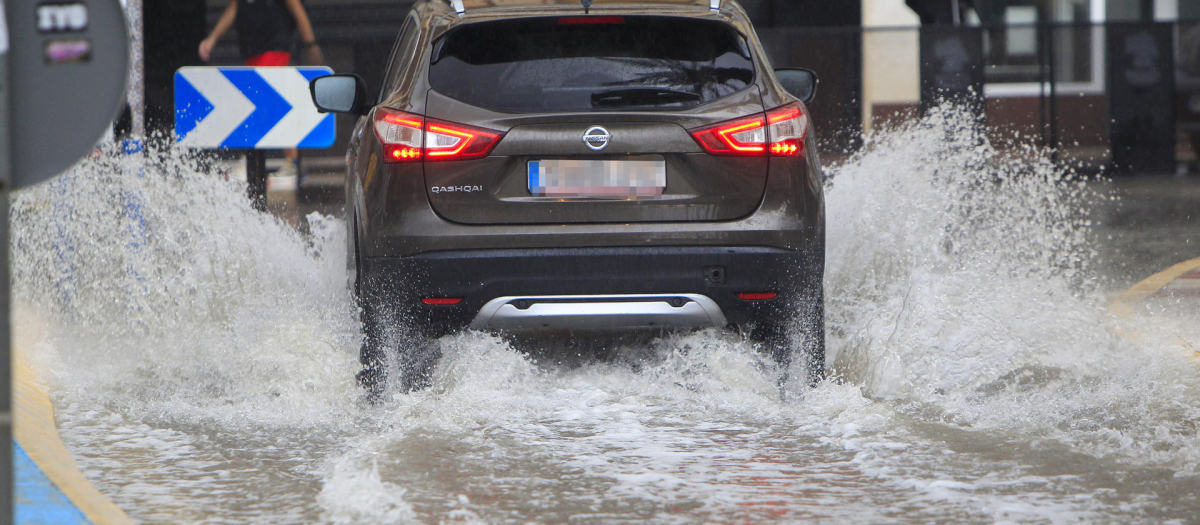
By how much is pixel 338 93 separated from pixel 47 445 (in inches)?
81.2

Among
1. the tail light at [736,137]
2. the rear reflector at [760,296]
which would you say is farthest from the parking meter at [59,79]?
the rear reflector at [760,296]

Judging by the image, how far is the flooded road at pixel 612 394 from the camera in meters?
4.03

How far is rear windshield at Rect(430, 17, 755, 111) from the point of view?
16.6 feet

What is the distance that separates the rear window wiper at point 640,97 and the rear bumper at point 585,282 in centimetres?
55

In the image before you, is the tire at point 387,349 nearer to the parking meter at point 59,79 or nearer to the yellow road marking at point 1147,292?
the parking meter at point 59,79

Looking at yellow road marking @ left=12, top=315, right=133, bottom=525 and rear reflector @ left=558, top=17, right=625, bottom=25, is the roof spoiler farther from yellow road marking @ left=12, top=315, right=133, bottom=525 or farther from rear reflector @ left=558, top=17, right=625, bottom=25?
yellow road marking @ left=12, top=315, right=133, bottom=525

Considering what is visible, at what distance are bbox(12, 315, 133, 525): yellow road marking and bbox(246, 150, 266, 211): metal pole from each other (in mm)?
2794

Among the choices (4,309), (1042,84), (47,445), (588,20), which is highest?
(588,20)

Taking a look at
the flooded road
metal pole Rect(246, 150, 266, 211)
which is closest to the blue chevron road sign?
metal pole Rect(246, 150, 266, 211)

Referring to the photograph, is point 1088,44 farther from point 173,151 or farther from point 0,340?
point 0,340

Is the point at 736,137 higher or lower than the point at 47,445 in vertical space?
higher

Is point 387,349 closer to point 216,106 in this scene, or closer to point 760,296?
point 760,296

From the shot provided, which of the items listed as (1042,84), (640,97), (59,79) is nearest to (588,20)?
(640,97)

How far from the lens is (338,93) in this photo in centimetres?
596
